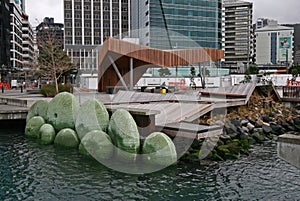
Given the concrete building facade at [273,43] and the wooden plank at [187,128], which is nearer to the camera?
the wooden plank at [187,128]

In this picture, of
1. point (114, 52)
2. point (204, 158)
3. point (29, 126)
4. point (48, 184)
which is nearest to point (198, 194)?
point (204, 158)

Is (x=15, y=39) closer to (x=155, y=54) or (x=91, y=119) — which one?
(x=155, y=54)

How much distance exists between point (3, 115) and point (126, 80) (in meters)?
13.4

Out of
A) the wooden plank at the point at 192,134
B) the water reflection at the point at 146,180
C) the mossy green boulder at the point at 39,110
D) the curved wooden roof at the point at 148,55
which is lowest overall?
the water reflection at the point at 146,180

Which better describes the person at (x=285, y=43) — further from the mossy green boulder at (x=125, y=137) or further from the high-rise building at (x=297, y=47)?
the mossy green boulder at (x=125, y=137)

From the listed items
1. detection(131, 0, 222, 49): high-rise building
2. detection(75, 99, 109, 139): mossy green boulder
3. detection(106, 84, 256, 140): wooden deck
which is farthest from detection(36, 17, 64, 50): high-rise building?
detection(75, 99, 109, 139): mossy green boulder

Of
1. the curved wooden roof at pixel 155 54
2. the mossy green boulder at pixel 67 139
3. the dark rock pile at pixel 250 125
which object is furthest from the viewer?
the curved wooden roof at pixel 155 54

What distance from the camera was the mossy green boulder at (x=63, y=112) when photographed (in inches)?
637

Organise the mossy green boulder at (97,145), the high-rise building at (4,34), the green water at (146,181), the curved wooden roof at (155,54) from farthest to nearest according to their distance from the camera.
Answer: the high-rise building at (4,34)
the curved wooden roof at (155,54)
the mossy green boulder at (97,145)
the green water at (146,181)

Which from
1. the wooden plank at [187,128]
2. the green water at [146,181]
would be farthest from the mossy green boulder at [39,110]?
the wooden plank at [187,128]

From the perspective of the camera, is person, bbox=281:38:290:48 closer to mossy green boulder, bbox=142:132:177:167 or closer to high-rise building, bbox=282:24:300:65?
high-rise building, bbox=282:24:300:65

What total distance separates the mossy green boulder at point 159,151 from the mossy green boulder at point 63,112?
518cm

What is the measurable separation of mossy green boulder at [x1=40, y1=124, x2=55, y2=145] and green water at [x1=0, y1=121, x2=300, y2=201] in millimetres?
2008

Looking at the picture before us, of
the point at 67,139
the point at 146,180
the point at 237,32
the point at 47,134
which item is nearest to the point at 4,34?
the point at 47,134
